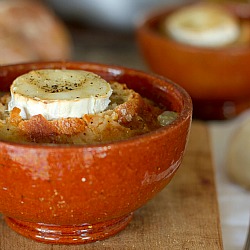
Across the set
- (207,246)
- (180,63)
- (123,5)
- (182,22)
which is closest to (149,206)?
(207,246)

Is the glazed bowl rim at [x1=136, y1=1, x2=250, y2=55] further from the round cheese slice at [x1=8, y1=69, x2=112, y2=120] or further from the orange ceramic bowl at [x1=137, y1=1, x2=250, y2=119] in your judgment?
the round cheese slice at [x1=8, y1=69, x2=112, y2=120]

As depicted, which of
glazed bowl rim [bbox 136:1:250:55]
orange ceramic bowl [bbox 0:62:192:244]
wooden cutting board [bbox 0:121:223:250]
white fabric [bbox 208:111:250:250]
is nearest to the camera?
orange ceramic bowl [bbox 0:62:192:244]

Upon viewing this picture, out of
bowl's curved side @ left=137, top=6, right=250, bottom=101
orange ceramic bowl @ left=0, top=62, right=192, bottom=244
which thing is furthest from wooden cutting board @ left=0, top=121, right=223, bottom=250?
bowl's curved side @ left=137, top=6, right=250, bottom=101

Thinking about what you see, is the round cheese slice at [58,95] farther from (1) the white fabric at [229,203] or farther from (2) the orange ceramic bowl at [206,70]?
(2) the orange ceramic bowl at [206,70]

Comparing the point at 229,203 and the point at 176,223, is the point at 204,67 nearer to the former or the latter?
the point at 229,203

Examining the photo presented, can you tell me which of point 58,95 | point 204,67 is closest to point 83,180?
point 58,95

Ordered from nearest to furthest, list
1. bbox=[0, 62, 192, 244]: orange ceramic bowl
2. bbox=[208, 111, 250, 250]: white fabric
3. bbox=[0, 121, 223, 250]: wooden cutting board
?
1. bbox=[0, 62, 192, 244]: orange ceramic bowl
2. bbox=[0, 121, 223, 250]: wooden cutting board
3. bbox=[208, 111, 250, 250]: white fabric


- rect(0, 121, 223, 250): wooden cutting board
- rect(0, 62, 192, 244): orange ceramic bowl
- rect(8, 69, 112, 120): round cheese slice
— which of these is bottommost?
rect(0, 121, 223, 250): wooden cutting board
